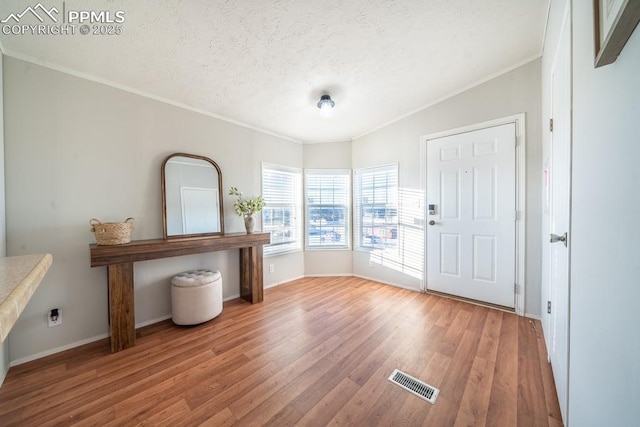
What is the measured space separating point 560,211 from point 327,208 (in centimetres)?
288

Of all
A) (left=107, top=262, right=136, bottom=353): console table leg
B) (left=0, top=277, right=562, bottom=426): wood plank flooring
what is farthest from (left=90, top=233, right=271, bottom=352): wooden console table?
(left=0, top=277, right=562, bottom=426): wood plank flooring

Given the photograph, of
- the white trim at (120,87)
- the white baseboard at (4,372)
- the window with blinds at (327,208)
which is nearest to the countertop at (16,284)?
the white baseboard at (4,372)

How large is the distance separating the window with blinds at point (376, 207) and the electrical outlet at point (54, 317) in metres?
3.51

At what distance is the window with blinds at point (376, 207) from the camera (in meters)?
3.51

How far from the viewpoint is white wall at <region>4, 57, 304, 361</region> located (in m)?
1.79

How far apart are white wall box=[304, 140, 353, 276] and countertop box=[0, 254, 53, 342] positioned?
3.15 meters

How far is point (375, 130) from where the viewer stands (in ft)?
12.1

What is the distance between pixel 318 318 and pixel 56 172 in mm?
2718

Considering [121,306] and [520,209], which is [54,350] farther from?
[520,209]

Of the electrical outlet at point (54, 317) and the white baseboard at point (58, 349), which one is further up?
the electrical outlet at point (54, 317)

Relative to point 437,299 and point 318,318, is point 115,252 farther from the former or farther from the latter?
point 437,299

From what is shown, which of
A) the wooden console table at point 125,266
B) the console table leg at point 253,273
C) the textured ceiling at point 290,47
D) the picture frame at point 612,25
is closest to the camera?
the picture frame at point 612,25

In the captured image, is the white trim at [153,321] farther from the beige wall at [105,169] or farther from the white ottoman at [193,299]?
the white ottoman at [193,299]

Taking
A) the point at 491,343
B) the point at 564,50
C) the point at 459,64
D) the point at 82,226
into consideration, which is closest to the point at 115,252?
the point at 82,226
